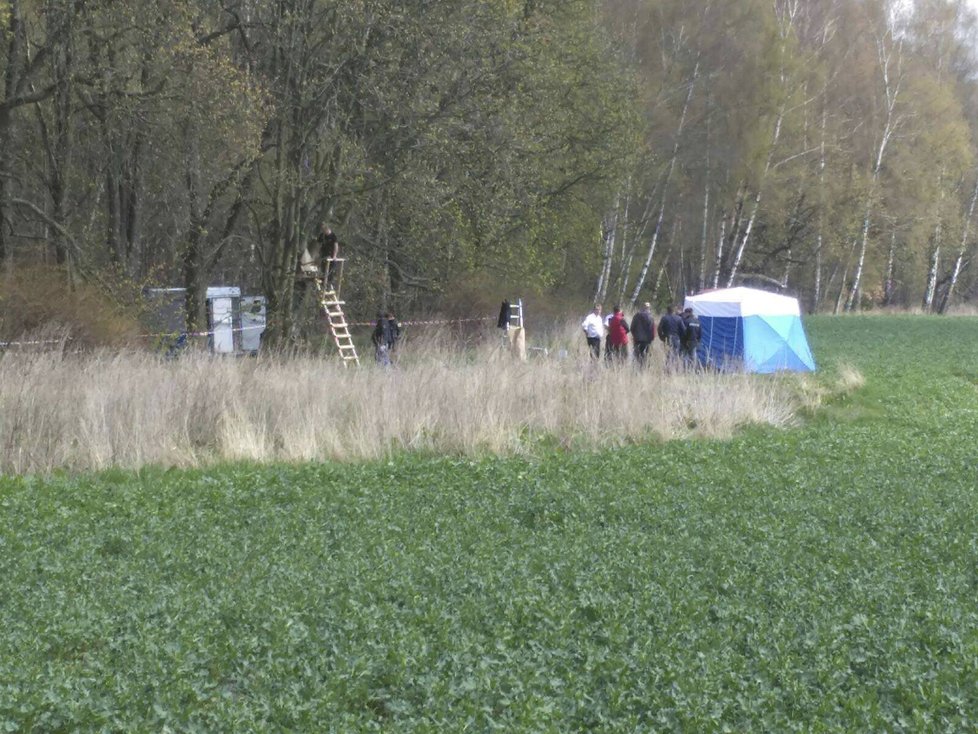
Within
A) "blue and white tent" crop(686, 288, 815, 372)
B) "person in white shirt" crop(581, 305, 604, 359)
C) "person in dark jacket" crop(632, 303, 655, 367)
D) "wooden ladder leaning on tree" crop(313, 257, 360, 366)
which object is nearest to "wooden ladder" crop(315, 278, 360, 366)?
"wooden ladder leaning on tree" crop(313, 257, 360, 366)

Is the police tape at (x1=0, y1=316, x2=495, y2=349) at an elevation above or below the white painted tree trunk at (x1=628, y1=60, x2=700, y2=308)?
below

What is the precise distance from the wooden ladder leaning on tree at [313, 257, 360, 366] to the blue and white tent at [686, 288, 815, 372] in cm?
776

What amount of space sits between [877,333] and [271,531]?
36.3 meters

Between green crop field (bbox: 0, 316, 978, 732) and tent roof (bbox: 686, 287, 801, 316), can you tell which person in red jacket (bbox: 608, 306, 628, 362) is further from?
green crop field (bbox: 0, 316, 978, 732)

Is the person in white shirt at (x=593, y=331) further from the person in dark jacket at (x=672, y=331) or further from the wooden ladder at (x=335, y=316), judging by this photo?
the wooden ladder at (x=335, y=316)

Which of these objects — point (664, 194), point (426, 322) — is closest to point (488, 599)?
point (426, 322)

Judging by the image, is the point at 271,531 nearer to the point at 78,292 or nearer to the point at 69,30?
the point at 78,292

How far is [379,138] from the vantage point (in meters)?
26.6

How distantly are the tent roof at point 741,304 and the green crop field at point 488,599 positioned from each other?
1434cm

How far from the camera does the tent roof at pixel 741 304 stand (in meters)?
27.4

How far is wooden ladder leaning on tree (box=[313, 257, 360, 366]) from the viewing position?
26453 mm

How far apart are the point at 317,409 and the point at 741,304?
14803 mm

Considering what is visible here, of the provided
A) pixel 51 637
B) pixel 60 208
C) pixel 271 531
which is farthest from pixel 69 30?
pixel 51 637

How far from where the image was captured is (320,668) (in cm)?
643
